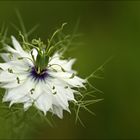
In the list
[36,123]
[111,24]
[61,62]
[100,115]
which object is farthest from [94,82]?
[61,62]

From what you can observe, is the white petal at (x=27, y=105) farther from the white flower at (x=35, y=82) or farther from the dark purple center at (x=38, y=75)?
the dark purple center at (x=38, y=75)

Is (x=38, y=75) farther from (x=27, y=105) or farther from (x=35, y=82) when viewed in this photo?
(x=27, y=105)

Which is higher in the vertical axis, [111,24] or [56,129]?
[111,24]

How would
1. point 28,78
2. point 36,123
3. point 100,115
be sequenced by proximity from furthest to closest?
point 100,115 → point 36,123 → point 28,78

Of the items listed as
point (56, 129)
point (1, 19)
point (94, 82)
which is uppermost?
point (1, 19)

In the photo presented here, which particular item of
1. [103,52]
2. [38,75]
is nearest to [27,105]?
[38,75]

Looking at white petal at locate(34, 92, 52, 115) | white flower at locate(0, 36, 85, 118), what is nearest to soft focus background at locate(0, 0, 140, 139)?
white flower at locate(0, 36, 85, 118)

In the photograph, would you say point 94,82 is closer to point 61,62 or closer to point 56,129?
point 56,129
